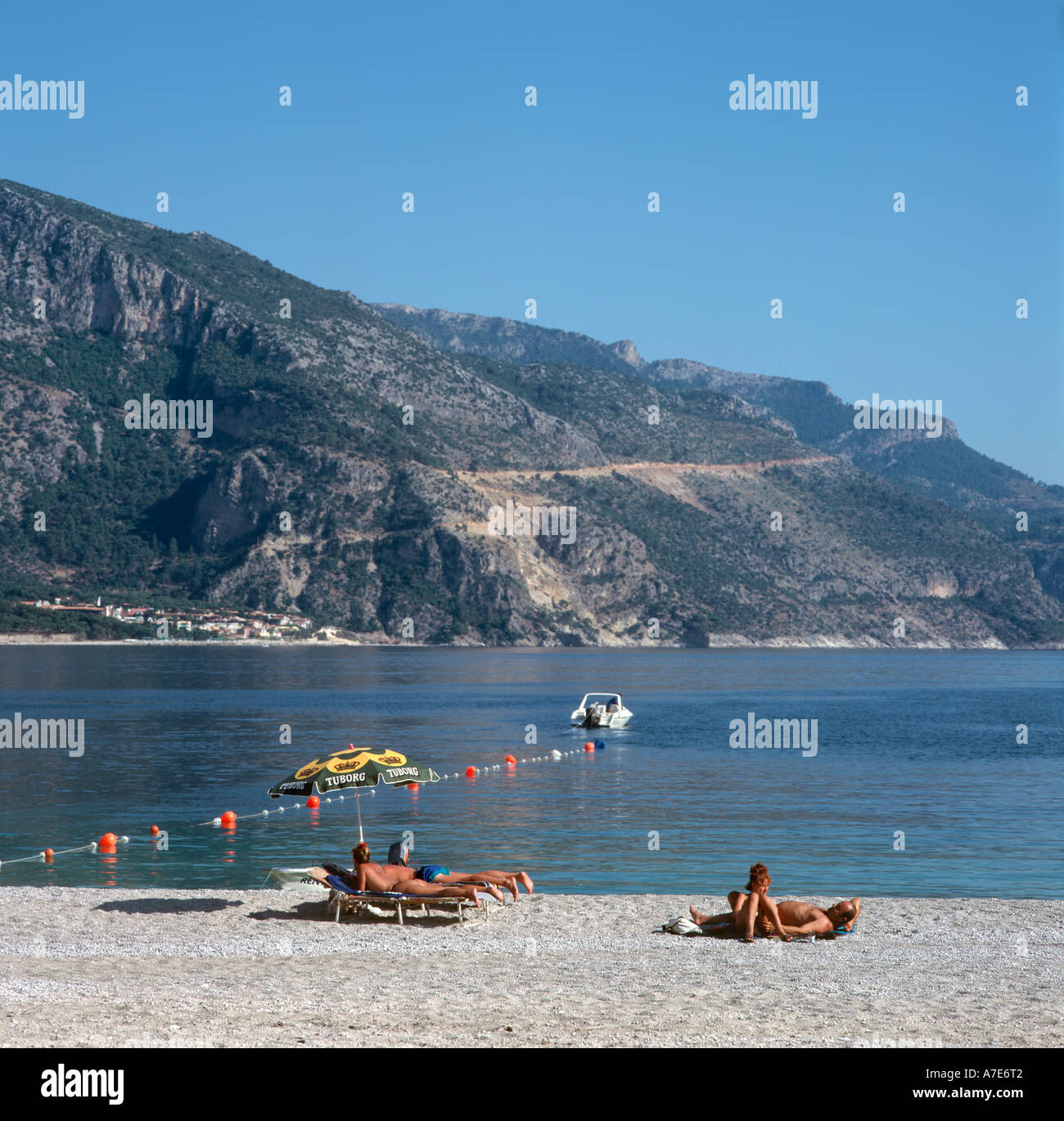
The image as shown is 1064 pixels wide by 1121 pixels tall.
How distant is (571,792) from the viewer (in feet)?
137

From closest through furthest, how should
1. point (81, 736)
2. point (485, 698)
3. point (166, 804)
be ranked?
point (166, 804)
point (81, 736)
point (485, 698)

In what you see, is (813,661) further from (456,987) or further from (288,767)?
(456,987)

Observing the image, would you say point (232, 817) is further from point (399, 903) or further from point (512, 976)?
point (512, 976)

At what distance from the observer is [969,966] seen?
52.5 ft

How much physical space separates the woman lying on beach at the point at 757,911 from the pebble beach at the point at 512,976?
0.78 feet

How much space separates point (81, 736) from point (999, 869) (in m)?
44.7

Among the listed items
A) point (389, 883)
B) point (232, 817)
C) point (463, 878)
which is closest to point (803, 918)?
point (463, 878)

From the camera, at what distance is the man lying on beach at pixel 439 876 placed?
19688 mm

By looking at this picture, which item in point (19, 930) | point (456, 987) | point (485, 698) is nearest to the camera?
point (456, 987)

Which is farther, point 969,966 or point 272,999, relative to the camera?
point 969,966

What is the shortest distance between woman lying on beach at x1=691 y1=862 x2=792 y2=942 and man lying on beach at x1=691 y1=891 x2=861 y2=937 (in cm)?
1

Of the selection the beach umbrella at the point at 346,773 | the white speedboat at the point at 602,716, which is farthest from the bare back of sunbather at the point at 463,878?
the white speedboat at the point at 602,716

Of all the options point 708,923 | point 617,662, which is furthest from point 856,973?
point 617,662

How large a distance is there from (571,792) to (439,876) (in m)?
22.4
